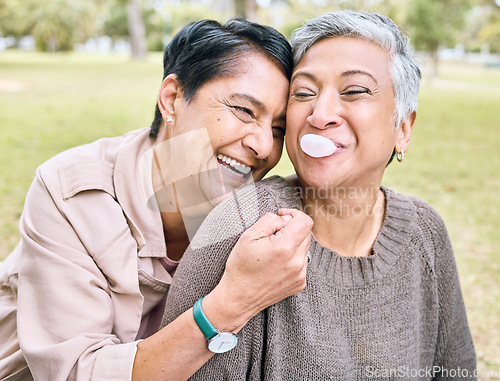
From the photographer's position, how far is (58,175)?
6.25ft

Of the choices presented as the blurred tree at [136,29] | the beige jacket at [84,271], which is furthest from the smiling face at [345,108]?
the blurred tree at [136,29]

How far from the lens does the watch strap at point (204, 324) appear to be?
4.87ft

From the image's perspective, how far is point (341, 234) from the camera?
193cm

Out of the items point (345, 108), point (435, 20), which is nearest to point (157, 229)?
point (345, 108)

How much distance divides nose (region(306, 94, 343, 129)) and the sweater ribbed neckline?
0.31 meters

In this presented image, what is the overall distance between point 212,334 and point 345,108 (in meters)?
0.89

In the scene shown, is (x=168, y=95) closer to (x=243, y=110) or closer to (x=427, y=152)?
(x=243, y=110)

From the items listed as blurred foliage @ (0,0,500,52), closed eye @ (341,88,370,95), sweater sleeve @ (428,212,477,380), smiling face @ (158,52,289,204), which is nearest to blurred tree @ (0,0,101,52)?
blurred foliage @ (0,0,500,52)

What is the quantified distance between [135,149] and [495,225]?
480 centimetres

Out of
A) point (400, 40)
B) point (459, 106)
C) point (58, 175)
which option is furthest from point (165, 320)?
point (459, 106)

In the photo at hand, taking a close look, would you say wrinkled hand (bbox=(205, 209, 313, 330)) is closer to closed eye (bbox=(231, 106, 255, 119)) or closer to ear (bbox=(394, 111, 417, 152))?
closed eye (bbox=(231, 106, 255, 119))

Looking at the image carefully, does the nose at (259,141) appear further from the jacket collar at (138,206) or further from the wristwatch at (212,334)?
the wristwatch at (212,334)

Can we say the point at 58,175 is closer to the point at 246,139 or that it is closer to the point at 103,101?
the point at 246,139

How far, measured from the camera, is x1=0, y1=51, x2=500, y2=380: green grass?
4262 mm
